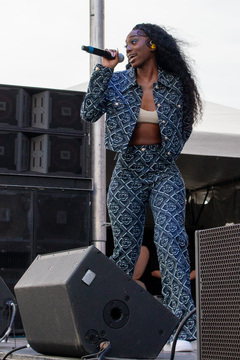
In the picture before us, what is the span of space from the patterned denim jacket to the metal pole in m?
2.90

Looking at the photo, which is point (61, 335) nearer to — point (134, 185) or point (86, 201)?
point (134, 185)

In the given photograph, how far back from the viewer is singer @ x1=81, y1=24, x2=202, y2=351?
9.64ft

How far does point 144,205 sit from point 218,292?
117 centimetres

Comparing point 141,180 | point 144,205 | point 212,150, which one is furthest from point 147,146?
point 212,150

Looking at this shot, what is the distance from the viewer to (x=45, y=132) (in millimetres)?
6227

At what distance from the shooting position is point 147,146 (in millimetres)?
3020

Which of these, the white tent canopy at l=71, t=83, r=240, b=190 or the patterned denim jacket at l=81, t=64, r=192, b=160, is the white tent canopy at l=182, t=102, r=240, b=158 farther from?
the patterned denim jacket at l=81, t=64, r=192, b=160

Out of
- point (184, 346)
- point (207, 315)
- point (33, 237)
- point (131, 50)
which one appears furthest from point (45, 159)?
point (207, 315)

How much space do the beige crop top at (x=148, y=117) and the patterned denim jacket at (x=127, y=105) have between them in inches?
0.8

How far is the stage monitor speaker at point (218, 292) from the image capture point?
182cm

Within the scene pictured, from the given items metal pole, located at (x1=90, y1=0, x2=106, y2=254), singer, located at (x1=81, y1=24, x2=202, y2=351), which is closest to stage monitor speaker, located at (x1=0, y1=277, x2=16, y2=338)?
singer, located at (x1=81, y1=24, x2=202, y2=351)

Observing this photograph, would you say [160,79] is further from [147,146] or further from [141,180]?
[141,180]

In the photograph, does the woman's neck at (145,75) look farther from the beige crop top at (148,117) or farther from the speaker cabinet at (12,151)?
the speaker cabinet at (12,151)

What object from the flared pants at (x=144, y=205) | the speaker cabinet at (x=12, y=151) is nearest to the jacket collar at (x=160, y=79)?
the flared pants at (x=144, y=205)
